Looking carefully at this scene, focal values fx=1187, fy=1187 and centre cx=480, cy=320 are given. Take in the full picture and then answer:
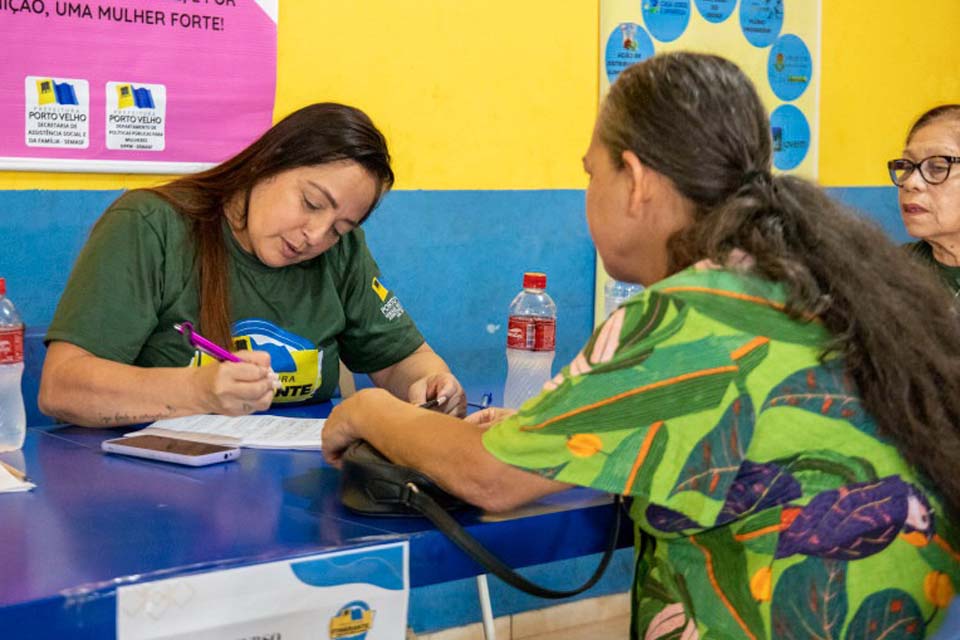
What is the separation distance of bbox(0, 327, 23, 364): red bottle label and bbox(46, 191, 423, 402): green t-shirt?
0.36ft

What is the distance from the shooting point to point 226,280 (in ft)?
6.73

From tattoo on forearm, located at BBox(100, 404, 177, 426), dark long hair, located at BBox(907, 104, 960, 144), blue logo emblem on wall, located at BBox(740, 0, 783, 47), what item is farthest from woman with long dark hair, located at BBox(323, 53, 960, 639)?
blue logo emblem on wall, located at BBox(740, 0, 783, 47)

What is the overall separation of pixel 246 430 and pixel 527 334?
76 centimetres

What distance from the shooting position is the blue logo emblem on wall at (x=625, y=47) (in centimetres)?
317

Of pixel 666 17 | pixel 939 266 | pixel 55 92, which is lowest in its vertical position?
pixel 939 266

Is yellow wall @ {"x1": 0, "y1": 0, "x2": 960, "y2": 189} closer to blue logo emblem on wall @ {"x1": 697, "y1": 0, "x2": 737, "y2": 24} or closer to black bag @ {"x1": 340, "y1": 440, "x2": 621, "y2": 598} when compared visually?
blue logo emblem on wall @ {"x1": 697, "y1": 0, "x2": 737, "y2": 24}

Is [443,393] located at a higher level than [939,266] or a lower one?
lower

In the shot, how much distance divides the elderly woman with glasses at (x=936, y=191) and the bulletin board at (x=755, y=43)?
60cm

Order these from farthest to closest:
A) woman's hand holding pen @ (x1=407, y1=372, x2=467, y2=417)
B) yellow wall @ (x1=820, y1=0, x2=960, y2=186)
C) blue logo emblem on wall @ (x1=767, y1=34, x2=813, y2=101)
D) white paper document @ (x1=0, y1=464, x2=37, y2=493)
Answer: yellow wall @ (x1=820, y1=0, x2=960, y2=186), blue logo emblem on wall @ (x1=767, y1=34, x2=813, y2=101), woman's hand holding pen @ (x1=407, y1=372, x2=467, y2=417), white paper document @ (x1=0, y1=464, x2=37, y2=493)

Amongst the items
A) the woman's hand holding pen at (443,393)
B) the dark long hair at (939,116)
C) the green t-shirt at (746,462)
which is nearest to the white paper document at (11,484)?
the green t-shirt at (746,462)

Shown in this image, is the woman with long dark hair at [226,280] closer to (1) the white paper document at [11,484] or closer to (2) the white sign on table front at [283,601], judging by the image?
(1) the white paper document at [11,484]

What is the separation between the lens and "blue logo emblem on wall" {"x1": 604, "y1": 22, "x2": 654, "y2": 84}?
317 centimetres

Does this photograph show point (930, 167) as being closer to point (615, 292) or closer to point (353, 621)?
point (615, 292)

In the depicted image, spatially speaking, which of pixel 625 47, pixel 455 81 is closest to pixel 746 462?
pixel 455 81
